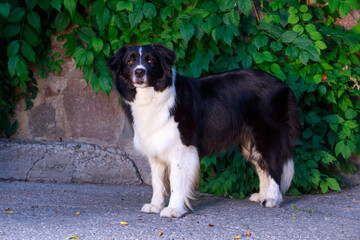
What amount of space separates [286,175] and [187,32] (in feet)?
4.98

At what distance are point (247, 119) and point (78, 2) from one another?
2.04 meters

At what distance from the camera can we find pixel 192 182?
3.90 metres

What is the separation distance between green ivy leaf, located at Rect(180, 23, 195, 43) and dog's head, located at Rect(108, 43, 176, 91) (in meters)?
0.60

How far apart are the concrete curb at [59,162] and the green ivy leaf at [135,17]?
1.33 m

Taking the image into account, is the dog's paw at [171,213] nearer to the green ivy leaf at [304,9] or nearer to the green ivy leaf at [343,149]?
the green ivy leaf at [343,149]

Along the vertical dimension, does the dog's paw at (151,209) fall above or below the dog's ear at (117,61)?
below

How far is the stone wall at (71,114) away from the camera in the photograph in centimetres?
513

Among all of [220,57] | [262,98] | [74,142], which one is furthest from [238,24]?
[74,142]

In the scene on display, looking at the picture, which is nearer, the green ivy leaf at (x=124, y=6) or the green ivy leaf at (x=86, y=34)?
the green ivy leaf at (x=124, y=6)

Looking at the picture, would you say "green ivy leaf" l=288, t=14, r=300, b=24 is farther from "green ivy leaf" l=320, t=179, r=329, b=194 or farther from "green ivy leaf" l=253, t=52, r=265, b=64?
"green ivy leaf" l=320, t=179, r=329, b=194

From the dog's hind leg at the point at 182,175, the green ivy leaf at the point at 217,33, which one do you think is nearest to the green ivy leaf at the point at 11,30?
the green ivy leaf at the point at 217,33

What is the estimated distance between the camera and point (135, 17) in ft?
14.7

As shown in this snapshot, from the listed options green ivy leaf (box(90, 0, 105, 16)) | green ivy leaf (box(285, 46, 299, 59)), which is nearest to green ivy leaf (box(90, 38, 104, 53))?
green ivy leaf (box(90, 0, 105, 16))

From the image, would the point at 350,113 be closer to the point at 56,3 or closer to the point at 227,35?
the point at 227,35
